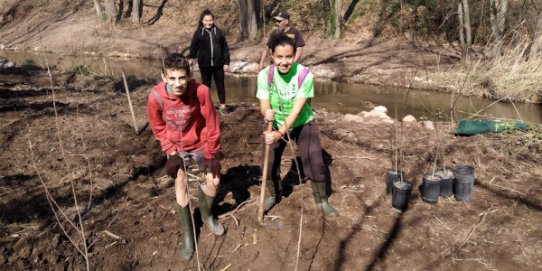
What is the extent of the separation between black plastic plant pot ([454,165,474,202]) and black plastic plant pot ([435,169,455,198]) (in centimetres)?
4

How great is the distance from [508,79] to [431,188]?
21.4ft

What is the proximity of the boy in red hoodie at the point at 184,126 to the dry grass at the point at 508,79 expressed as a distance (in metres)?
6.66

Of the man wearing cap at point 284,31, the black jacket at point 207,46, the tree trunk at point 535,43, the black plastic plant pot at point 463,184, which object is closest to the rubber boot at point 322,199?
the black plastic plant pot at point 463,184

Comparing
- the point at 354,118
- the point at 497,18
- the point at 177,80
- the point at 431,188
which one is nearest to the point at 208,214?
the point at 177,80

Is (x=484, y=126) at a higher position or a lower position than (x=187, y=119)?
lower

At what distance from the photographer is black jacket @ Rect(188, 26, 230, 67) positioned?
582cm

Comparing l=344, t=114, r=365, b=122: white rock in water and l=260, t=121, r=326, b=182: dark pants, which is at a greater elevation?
l=260, t=121, r=326, b=182: dark pants

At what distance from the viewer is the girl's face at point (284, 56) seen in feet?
9.29

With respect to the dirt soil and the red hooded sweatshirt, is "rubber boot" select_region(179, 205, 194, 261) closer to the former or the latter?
the dirt soil

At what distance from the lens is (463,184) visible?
365 cm

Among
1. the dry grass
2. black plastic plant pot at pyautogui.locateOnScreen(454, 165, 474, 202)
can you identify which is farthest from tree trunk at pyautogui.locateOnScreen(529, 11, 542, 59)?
black plastic plant pot at pyautogui.locateOnScreen(454, 165, 474, 202)

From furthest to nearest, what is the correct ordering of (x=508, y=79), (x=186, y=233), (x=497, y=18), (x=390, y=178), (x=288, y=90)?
(x=497, y=18)
(x=508, y=79)
(x=390, y=178)
(x=288, y=90)
(x=186, y=233)

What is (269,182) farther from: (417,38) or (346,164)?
(417,38)

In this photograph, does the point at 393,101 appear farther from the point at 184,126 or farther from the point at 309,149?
the point at 184,126
